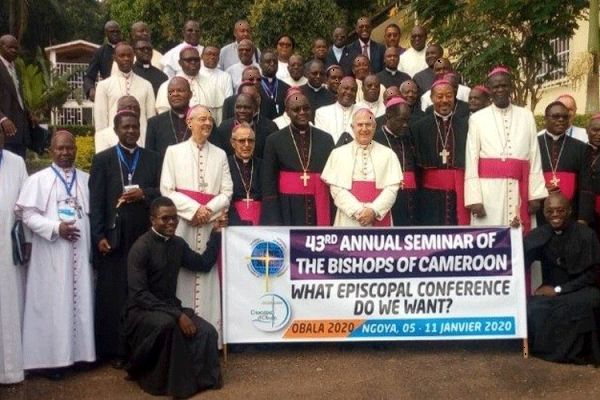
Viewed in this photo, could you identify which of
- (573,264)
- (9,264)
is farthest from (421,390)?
(9,264)

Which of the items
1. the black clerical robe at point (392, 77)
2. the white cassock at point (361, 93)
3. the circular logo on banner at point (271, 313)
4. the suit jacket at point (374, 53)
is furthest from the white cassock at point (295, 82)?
the circular logo on banner at point (271, 313)

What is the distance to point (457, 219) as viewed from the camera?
860 cm

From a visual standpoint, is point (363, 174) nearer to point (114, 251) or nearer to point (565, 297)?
point (565, 297)

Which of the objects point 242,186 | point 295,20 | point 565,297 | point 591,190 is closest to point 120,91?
point 242,186

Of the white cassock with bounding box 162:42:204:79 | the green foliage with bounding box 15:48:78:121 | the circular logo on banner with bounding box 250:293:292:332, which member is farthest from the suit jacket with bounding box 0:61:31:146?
the green foliage with bounding box 15:48:78:121

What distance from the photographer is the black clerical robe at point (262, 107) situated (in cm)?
984

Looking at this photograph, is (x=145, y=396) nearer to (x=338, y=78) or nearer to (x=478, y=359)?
(x=478, y=359)

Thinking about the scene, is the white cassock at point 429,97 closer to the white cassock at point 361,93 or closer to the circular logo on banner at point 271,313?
the white cassock at point 361,93

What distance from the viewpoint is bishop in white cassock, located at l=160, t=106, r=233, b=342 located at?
7.68 meters

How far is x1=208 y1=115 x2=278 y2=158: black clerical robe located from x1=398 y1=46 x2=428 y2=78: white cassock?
335 centimetres

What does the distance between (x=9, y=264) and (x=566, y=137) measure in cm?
531

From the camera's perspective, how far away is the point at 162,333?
685 centimetres

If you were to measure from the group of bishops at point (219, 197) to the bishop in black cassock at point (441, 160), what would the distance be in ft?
0.04

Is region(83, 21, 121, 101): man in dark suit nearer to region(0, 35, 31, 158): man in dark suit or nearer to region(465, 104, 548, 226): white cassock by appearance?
region(0, 35, 31, 158): man in dark suit
